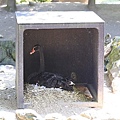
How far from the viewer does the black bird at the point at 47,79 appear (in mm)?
4715

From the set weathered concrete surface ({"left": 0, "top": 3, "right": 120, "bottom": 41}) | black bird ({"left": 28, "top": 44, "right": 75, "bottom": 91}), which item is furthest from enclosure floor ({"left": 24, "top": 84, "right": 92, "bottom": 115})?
weathered concrete surface ({"left": 0, "top": 3, "right": 120, "bottom": 41})

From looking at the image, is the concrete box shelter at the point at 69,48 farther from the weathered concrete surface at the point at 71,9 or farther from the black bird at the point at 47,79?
the weathered concrete surface at the point at 71,9

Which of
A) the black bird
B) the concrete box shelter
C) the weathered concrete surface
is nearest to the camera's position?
the concrete box shelter

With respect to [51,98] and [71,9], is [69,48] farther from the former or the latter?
[71,9]

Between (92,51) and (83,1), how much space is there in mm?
9304

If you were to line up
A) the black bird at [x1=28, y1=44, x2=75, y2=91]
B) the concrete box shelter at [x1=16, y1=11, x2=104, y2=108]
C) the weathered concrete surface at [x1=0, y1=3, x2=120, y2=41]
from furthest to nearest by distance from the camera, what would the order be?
the weathered concrete surface at [x1=0, y1=3, x2=120, y2=41]
the black bird at [x1=28, y1=44, x2=75, y2=91]
the concrete box shelter at [x1=16, y1=11, x2=104, y2=108]

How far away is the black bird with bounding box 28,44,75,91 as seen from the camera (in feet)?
15.5

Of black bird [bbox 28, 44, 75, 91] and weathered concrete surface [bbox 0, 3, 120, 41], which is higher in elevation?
black bird [bbox 28, 44, 75, 91]

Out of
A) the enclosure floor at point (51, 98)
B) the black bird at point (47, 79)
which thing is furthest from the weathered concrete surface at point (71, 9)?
the enclosure floor at point (51, 98)

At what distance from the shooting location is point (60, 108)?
4168mm

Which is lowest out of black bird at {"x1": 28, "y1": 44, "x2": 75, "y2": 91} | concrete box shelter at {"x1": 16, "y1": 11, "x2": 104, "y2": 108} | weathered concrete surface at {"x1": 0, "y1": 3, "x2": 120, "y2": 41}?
weathered concrete surface at {"x1": 0, "y1": 3, "x2": 120, "y2": 41}

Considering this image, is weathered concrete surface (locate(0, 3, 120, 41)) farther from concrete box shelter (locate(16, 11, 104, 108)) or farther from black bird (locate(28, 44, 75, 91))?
black bird (locate(28, 44, 75, 91))

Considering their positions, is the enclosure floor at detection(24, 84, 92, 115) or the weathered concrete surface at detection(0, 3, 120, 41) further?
the weathered concrete surface at detection(0, 3, 120, 41)

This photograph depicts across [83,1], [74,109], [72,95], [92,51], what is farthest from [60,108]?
[83,1]
